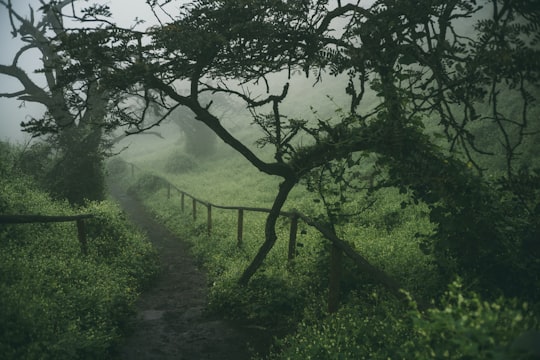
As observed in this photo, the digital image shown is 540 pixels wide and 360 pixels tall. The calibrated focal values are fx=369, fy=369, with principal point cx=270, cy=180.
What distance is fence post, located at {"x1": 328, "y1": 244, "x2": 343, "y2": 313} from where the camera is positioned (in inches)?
197

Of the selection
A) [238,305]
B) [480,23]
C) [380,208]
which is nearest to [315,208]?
[380,208]

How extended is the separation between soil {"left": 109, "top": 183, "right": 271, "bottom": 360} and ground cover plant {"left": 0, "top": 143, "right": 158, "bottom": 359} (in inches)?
12.9

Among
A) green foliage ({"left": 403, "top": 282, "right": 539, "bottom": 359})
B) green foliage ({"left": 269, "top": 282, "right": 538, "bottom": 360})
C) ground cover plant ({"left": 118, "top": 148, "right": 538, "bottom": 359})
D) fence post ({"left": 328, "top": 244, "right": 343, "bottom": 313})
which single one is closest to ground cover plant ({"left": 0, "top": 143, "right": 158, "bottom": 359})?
ground cover plant ({"left": 118, "top": 148, "right": 538, "bottom": 359})

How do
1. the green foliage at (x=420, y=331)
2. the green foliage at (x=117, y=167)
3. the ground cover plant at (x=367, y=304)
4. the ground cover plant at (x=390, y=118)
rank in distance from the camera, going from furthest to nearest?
1. the green foliage at (x=117, y=167)
2. the ground cover plant at (x=390, y=118)
3. the ground cover plant at (x=367, y=304)
4. the green foliage at (x=420, y=331)

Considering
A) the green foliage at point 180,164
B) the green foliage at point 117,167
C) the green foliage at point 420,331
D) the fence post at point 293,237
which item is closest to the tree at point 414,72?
the green foliage at point 420,331

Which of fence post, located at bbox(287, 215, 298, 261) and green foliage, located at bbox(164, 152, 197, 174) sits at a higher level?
green foliage, located at bbox(164, 152, 197, 174)

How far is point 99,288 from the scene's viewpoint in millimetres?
6121

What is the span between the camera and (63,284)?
19.3 ft

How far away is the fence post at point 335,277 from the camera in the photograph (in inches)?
197

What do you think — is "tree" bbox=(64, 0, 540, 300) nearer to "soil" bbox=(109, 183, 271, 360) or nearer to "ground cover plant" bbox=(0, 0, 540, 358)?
"ground cover plant" bbox=(0, 0, 540, 358)

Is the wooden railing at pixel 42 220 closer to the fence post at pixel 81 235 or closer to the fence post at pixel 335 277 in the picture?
the fence post at pixel 81 235

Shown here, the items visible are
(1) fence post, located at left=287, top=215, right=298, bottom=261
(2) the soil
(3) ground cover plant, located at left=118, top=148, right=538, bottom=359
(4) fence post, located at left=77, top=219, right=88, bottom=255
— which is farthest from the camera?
(4) fence post, located at left=77, top=219, right=88, bottom=255

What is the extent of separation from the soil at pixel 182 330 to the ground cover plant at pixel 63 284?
328 mm

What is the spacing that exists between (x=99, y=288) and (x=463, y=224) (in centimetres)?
551
